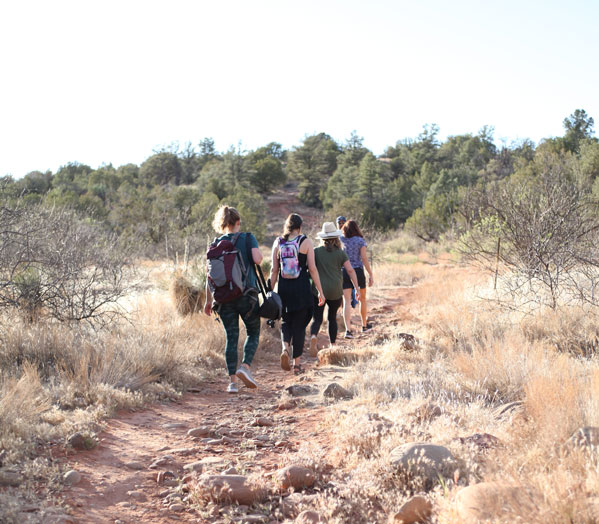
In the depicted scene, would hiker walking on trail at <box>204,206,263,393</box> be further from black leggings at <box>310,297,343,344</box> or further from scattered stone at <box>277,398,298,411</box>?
black leggings at <box>310,297,343,344</box>

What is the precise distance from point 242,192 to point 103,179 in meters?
17.6

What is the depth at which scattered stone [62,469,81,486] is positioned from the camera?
3.38 metres

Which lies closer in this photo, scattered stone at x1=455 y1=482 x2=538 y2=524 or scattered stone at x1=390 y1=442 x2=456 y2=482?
scattered stone at x1=455 y1=482 x2=538 y2=524

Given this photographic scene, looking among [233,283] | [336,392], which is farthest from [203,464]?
[233,283]

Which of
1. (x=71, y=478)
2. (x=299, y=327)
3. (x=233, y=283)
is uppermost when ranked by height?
(x=233, y=283)

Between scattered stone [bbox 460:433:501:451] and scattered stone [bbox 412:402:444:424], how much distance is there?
577 mm

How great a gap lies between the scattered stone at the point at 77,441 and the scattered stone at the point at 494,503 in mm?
2649

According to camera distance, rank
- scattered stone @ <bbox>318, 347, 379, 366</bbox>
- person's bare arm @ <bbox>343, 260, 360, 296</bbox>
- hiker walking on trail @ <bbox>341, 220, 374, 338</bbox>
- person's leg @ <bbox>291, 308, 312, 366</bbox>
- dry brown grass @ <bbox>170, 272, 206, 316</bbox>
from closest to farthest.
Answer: person's leg @ <bbox>291, 308, 312, 366</bbox>, scattered stone @ <bbox>318, 347, 379, 366</bbox>, person's bare arm @ <bbox>343, 260, 360, 296</bbox>, hiker walking on trail @ <bbox>341, 220, 374, 338</bbox>, dry brown grass @ <bbox>170, 272, 206, 316</bbox>

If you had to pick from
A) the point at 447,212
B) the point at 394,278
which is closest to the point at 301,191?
the point at 447,212

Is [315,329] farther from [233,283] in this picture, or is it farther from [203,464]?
[203,464]

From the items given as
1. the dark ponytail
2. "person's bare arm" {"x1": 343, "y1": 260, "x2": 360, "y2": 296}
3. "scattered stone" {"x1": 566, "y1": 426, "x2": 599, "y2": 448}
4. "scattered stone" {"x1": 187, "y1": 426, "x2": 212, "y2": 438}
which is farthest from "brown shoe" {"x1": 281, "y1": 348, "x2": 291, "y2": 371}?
"scattered stone" {"x1": 566, "y1": 426, "x2": 599, "y2": 448}

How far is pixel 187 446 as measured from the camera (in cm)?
425

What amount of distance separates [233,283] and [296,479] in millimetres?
2411

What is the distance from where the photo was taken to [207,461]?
12.3 feet
